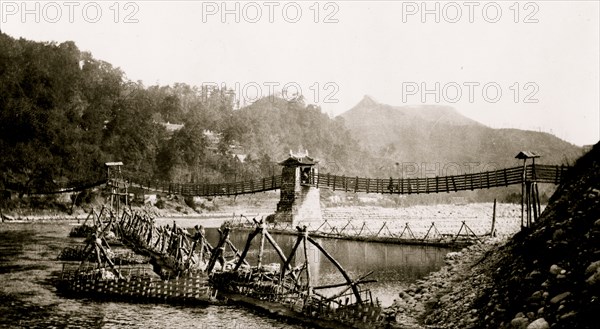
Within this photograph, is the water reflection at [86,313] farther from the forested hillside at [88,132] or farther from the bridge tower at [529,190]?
the forested hillside at [88,132]

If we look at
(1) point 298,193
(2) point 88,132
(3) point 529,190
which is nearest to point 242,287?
(3) point 529,190

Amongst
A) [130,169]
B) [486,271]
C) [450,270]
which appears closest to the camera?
[486,271]

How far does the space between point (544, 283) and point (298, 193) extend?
36054 mm

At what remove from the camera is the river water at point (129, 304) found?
16.1 m

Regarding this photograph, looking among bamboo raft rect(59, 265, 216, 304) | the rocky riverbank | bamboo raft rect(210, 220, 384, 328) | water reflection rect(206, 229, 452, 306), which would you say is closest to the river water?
water reflection rect(206, 229, 452, 306)

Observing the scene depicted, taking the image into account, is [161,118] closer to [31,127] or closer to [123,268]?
[31,127]

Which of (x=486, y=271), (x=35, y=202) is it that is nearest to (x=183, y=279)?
(x=486, y=271)

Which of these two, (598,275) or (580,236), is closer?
(598,275)

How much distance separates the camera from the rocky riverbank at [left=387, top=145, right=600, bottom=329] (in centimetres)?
909

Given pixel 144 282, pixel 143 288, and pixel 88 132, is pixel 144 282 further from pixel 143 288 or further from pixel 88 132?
pixel 88 132

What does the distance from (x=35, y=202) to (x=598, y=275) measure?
55.6 meters

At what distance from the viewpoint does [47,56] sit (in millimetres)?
59188

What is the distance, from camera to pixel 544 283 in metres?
10.3

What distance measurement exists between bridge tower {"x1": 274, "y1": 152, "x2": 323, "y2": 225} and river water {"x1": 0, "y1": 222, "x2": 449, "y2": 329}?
5878mm
